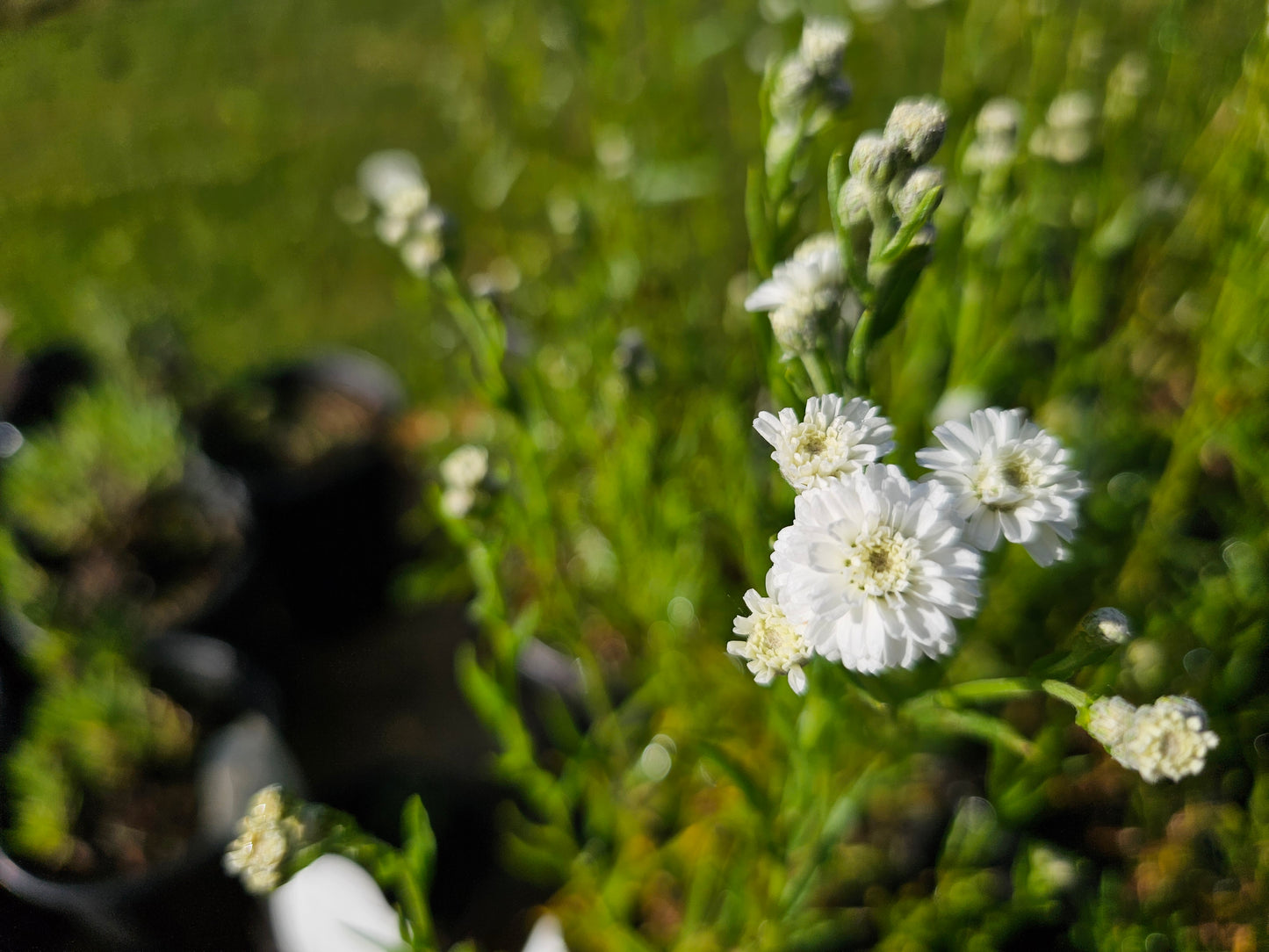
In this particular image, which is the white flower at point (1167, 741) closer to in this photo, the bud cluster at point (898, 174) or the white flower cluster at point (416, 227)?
the bud cluster at point (898, 174)

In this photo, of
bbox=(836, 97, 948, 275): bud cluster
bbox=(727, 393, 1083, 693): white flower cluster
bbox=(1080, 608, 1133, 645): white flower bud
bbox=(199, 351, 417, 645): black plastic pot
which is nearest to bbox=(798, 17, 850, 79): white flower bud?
bbox=(836, 97, 948, 275): bud cluster

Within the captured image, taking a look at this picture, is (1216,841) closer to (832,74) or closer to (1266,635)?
(1266,635)

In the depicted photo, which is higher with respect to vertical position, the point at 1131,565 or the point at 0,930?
the point at 1131,565

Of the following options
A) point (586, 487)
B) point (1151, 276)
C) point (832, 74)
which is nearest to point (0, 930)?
point (586, 487)

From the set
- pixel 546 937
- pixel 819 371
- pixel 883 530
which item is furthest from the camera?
pixel 546 937

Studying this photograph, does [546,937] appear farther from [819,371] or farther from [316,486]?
[316,486]

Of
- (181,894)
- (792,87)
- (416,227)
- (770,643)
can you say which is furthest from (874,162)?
(181,894)

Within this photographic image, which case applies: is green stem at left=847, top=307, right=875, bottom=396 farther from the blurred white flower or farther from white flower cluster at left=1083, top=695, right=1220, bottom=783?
the blurred white flower
